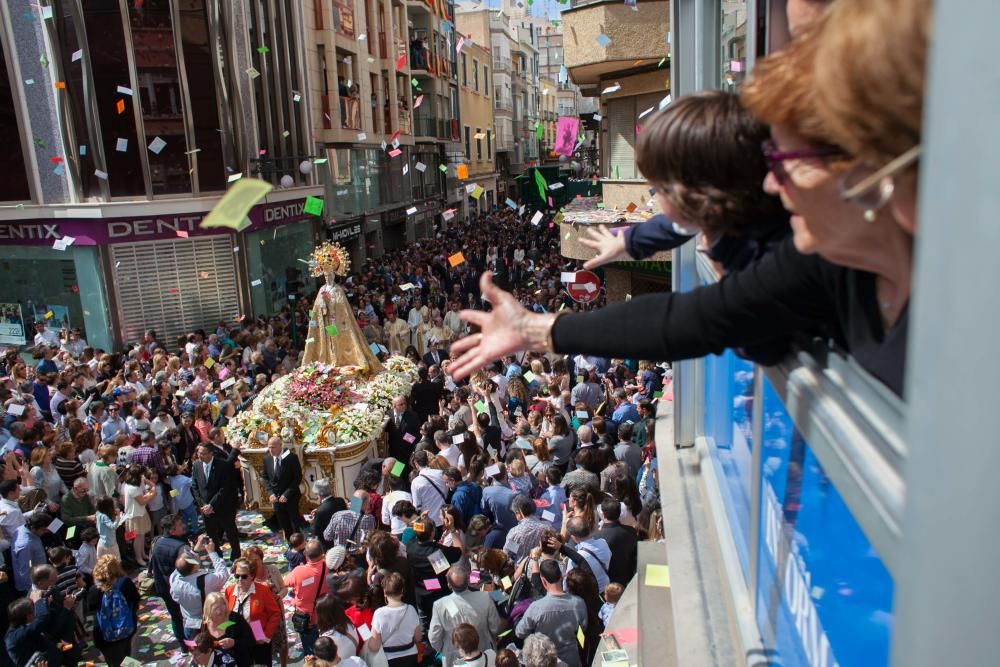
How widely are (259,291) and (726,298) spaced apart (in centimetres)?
1912

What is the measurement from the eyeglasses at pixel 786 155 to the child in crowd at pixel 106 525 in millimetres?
7575

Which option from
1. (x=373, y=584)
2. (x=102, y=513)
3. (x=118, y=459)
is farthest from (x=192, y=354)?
(x=373, y=584)

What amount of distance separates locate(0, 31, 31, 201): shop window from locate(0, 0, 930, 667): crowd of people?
3.31 meters

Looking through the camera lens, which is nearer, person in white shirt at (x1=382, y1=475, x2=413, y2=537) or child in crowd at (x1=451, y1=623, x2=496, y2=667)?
child in crowd at (x1=451, y1=623, x2=496, y2=667)

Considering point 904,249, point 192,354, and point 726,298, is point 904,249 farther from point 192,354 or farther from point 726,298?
point 192,354

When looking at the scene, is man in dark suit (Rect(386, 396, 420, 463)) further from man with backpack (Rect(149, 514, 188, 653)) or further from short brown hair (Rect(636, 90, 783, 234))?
short brown hair (Rect(636, 90, 783, 234))

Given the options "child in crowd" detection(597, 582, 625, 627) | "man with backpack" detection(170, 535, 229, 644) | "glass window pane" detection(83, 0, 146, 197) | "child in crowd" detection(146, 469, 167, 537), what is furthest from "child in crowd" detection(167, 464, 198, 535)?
"glass window pane" detection(83, 0, 146, 197)

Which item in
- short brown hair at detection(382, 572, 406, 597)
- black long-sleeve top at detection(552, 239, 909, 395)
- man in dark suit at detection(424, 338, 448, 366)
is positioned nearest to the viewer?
black long-sleeve top at detection(552, 239, 909, 395)

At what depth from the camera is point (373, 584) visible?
5746 mm

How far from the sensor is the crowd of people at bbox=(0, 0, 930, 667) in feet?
3.90

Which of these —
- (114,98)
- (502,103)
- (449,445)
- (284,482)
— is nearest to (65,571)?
(284,482)

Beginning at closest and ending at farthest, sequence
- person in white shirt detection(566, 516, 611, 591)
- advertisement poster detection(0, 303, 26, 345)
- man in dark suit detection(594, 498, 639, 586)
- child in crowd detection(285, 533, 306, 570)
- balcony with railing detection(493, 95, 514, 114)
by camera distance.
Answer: person in white shirt detection(566, 516, 611, 591) < man in dark suit detection(594, 498, 639, 586) < child in crowd detection(285, 533, 306, 570) < advertisement poster detection(0, 303, 26, 345) < balcony with railing detection(493, 95, 514, 114)

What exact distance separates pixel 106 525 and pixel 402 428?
11.4 ft

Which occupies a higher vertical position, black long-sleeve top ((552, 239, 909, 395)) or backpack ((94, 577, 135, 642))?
black long-sleeve top ((552, 239, 909, 395))
